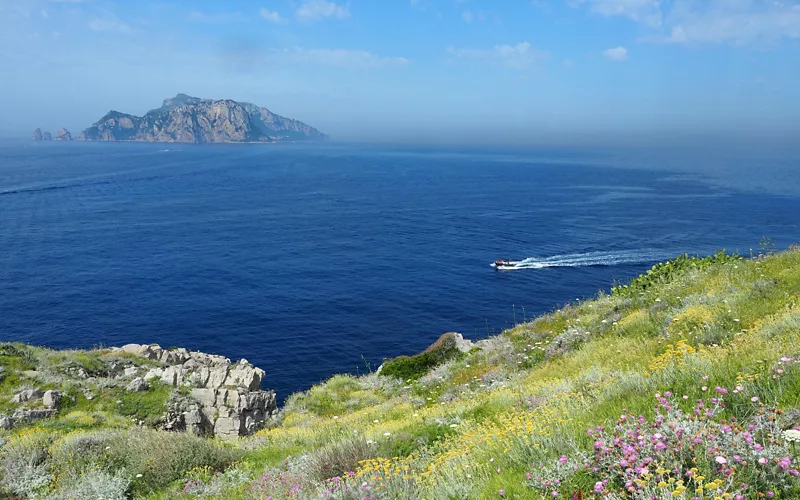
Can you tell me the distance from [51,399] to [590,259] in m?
64.6

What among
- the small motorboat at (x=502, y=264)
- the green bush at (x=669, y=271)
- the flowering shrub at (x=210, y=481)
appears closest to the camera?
the flowering shrub at (x=210, y=481)

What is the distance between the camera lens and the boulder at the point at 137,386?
21797 millimetres

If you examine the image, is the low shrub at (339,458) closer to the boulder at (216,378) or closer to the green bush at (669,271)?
the green bush at (669,271)

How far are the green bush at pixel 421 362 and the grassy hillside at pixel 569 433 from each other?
5838 millimetres

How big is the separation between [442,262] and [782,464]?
67.7 m

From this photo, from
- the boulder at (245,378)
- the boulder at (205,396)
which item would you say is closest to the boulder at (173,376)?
the boulder at (205,396)

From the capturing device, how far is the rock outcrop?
67.0ft

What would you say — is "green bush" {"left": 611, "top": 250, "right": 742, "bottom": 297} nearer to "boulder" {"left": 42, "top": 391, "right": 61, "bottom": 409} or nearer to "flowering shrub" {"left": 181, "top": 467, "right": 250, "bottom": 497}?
"flowering shrub" {"left": 181, "top": 467, "right": 250, "bottom": 497}

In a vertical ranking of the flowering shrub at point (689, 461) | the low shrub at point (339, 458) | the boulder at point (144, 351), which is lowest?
the boulder at point (144, 351)

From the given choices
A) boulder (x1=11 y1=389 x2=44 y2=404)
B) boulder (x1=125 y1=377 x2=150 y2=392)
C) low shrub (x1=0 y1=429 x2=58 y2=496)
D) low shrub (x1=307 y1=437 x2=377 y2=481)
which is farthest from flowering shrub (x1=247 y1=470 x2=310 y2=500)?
boulder (x1=11 y1=389 x2=44 y2=404)

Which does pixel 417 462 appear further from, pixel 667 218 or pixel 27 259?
pixel 667 218

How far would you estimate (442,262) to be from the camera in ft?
233

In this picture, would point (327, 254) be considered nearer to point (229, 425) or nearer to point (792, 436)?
point (229, 425)

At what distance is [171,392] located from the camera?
2192 cm
